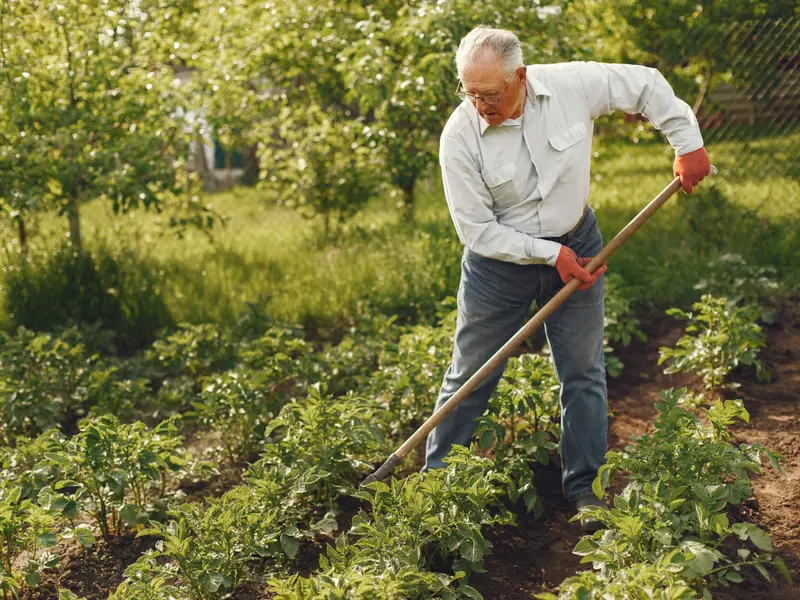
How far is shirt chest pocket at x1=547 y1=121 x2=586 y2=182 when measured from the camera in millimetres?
3262

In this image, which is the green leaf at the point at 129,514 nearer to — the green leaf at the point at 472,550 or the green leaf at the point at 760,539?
the green leaf at the point at 472,550

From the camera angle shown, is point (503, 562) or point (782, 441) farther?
point (782, 441)

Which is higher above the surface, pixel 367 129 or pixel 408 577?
pixel 367 129

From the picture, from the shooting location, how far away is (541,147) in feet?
10.7

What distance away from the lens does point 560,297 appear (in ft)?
10.8

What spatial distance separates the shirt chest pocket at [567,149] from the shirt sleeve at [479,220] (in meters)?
0.27

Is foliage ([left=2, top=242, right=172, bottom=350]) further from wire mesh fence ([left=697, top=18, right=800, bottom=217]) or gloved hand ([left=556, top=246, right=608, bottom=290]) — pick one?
wire mesh fence ([left=697, top=18, right=800, bottom=217])

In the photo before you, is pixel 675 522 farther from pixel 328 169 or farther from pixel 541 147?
pixel 328 169

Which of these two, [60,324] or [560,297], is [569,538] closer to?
[560,297]

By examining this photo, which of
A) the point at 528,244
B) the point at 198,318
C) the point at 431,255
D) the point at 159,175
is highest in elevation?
the point at 528,244

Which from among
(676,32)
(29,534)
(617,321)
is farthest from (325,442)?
(676,32)

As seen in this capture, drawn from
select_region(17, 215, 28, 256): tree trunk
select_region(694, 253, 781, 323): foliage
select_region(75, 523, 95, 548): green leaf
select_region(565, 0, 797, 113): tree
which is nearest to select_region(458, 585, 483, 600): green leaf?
select_region(75, 523, 95, 548): green leaf

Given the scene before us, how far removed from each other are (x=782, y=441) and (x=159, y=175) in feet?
14.4

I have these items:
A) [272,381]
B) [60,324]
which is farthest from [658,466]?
[60,324]
